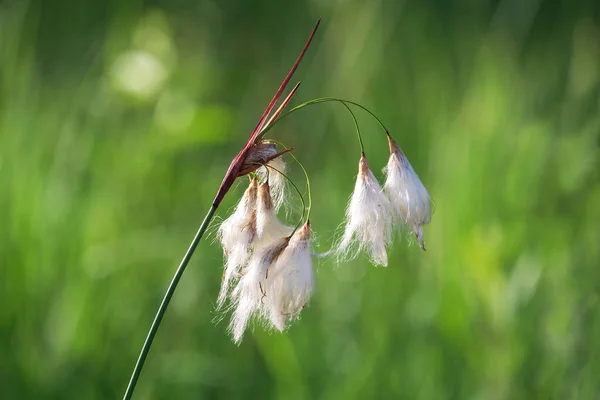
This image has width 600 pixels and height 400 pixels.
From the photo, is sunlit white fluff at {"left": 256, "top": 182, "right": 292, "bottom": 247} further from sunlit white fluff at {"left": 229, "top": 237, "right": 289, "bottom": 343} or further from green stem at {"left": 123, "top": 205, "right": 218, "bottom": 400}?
green stem at {"left": 123, "top": 205, "right": 218, "bottom": 400}

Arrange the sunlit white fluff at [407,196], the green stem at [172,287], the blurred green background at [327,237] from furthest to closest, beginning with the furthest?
1. the blurred green background at [327,237]
2. the sunlit white fluff at [407,196]
3. the green stem at [172,287]

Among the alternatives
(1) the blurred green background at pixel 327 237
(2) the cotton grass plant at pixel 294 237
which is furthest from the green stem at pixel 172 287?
(1) the blurred green background at pixel 327 237

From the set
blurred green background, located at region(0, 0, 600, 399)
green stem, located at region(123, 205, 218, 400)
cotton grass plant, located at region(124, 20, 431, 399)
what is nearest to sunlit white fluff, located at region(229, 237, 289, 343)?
cotton grass plant, located at region(124, 20, 431, 399)

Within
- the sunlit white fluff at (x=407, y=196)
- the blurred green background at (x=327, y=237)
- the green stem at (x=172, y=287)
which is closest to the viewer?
the green stem at (x=172, y=287)

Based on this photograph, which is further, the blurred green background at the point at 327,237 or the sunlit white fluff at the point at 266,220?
the blurred green background at the point at 327,237

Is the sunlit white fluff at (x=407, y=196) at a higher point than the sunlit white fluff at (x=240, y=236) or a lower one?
higher

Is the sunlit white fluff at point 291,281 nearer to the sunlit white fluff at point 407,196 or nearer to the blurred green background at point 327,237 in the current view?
the sunlit white fluff at point 407,196

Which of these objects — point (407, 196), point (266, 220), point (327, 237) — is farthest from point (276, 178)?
point (327, 237)
